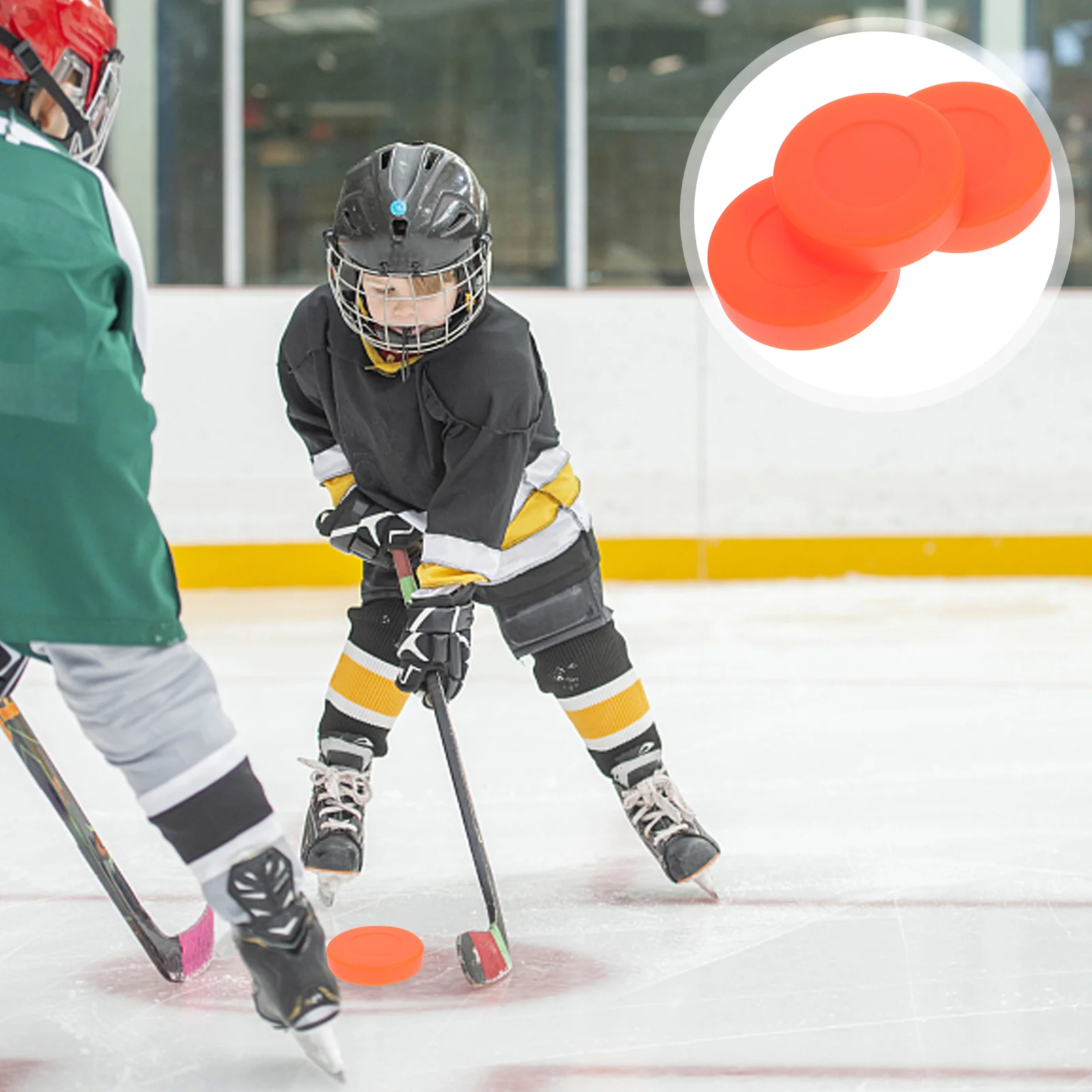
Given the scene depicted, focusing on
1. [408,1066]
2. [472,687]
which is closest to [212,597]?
[472,687]

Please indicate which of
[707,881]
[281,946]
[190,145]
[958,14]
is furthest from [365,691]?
[958,14]

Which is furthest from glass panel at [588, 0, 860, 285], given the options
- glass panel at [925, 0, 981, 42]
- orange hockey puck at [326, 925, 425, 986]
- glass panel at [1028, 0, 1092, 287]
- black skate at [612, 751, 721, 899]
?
orange hockey puck at [326, 925, 425, 986]

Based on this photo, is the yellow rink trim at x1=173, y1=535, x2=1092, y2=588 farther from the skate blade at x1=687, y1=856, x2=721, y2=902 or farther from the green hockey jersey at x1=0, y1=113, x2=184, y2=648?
the green hockey jersey at x1=0, y1=113, x2=184, y2=648

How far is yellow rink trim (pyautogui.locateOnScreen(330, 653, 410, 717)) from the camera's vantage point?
157cm

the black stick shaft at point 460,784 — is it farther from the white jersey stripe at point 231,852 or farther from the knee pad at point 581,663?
the white jersey stripe at point 231,852

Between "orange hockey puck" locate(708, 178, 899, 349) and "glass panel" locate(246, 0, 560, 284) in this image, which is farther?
"glass panel" locate(246, 0, 560, 284)

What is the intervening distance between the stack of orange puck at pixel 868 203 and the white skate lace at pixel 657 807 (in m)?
0.96

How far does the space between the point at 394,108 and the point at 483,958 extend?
382cm

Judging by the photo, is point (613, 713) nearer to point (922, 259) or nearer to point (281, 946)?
point (281, 946)

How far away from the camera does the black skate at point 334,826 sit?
1507 millimetres

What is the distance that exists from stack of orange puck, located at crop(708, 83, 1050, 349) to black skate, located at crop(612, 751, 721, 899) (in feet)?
3.12

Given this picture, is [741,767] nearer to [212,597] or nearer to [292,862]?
[292,862]

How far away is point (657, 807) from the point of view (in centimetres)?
155

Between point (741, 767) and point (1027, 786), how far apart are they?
43 centimetres
